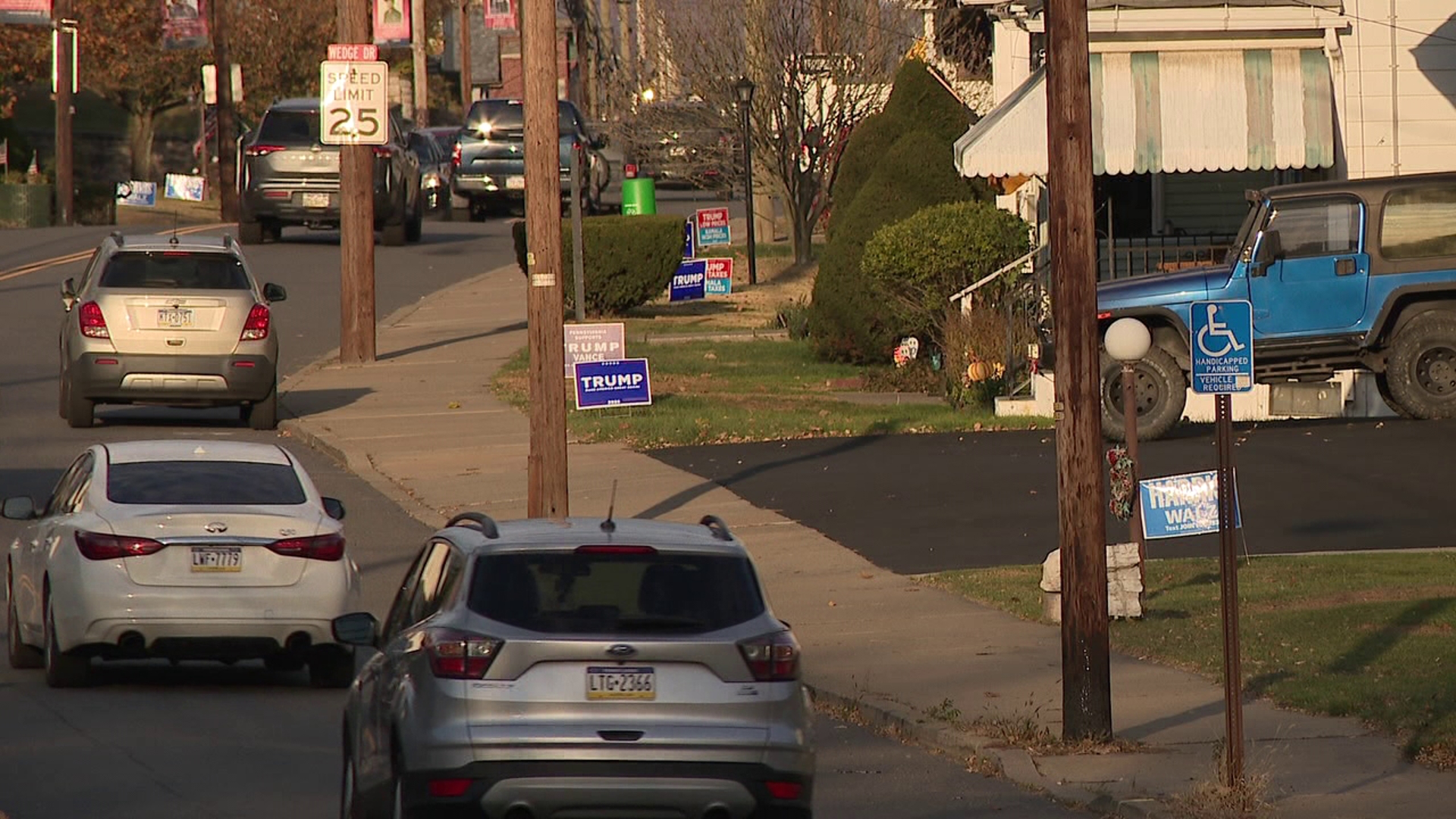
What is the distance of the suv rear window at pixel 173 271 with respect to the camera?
23906 mm

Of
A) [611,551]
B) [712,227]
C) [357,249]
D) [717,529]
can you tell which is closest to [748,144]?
[712,227]

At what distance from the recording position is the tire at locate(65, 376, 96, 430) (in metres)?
23.8

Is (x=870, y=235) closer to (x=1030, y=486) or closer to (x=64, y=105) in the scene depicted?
(x=1030, y=486)

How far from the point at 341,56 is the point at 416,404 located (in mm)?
4835

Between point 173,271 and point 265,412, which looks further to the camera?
point 265,412

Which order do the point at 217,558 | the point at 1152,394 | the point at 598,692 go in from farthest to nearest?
the point at 1152,394 → the point at 217,558 → the point at 598,692

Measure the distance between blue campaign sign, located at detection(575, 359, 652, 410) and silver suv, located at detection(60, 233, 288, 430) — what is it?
332cm

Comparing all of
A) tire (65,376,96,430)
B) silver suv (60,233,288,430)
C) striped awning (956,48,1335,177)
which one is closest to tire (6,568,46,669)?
silver suv (60,233,288,430)

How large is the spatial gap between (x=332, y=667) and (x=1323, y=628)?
5.78m

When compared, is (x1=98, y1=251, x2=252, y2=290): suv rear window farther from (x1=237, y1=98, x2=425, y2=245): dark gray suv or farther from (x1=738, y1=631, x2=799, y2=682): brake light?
(x1=738, y1=631, x2=799, y2=682): brake light

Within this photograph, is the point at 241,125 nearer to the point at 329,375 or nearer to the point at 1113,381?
the point at 329,375

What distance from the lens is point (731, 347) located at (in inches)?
1249

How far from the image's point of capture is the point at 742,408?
25500mm

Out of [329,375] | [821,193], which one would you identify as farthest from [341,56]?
[821,193]
